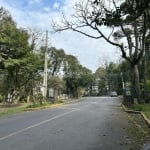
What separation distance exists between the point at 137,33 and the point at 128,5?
2914 centimetres

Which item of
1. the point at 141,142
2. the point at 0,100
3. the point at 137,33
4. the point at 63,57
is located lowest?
the point at 141,142

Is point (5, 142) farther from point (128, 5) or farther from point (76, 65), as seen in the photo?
point (76, 65)

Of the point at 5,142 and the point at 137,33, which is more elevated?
the point at 137,33

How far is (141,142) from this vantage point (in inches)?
533

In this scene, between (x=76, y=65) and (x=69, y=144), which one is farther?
(x=76, y=65)

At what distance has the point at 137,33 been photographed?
43.5 meters

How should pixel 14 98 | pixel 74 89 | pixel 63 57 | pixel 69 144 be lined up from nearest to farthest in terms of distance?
pixel 69 144 < pixel 14 98 < pixel 63 57 < pixel 74 89

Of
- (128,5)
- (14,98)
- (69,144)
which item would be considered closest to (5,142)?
(69,144)

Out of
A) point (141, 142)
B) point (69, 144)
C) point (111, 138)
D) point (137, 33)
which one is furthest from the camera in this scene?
point (137, 33)

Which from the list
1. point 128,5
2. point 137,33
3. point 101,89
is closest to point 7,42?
point 137,33

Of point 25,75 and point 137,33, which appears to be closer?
point 137,33

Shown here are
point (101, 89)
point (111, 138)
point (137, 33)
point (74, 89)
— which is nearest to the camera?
point (111, 138)

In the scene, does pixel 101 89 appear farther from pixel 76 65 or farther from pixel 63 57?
pixel 63 57

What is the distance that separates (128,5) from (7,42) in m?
30.8
